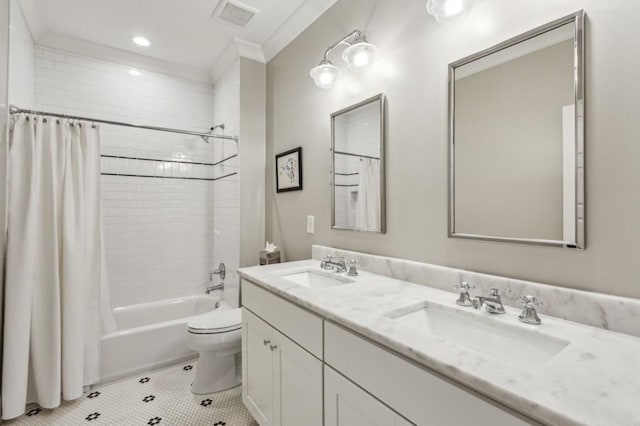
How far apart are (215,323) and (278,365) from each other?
86cm

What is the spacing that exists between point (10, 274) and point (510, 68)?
272 cm

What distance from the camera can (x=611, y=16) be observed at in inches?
34.6

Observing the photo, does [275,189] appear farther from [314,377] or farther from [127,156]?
[314,377]

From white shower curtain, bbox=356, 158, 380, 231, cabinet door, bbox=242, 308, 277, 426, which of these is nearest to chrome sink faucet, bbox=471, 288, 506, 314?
white shower curtain, bbox=356, 158, 380, 231

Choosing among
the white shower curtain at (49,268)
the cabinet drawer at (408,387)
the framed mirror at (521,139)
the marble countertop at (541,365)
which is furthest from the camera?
the white shower curtain at (49,268)

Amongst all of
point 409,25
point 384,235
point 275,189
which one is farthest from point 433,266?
point 275,189

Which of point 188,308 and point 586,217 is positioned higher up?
point 586,217

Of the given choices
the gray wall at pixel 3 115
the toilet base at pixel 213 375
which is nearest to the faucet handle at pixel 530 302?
the toilet base at pixel 213 375

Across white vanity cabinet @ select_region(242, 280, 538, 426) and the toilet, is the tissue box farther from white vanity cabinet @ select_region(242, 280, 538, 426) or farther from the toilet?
white vanity cabinet @ select_region(242, 280, 538, 426)

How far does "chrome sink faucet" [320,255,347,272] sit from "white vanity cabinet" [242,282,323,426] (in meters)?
0.42

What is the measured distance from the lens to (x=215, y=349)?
77.6 inches

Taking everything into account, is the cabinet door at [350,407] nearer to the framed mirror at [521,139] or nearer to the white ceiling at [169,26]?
the framed mirror at [521,139]

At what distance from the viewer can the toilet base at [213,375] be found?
6.56 ft

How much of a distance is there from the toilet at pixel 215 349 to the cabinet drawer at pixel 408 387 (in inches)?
47.0
